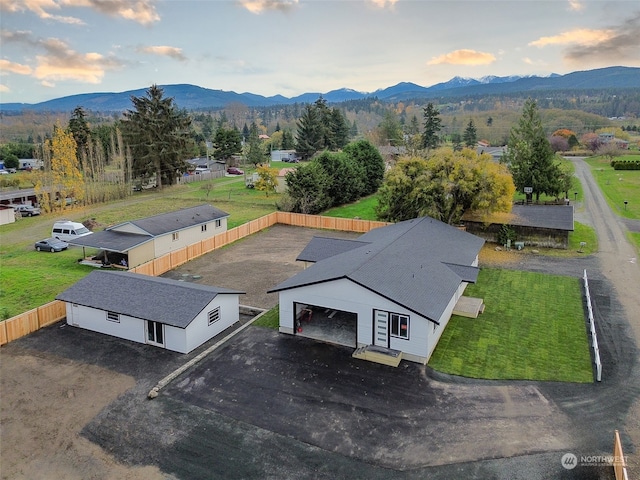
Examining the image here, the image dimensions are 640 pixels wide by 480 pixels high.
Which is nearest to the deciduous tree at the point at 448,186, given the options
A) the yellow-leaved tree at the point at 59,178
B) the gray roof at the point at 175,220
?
the gray roof at the point at 175,220

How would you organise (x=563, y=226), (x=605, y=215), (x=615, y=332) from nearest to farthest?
(x=615, y=332) < (x=563, y=226) < (x=605, y=215)

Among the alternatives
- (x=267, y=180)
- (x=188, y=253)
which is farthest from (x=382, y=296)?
(x=267, y=180)

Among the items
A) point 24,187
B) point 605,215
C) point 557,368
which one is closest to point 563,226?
point 605,215

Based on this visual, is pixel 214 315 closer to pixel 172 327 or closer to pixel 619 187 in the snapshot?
pixel 172 327

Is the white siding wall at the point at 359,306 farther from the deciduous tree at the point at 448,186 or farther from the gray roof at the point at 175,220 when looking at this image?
the deciduous tree at the point at 448,186

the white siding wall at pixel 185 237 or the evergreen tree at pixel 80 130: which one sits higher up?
the evergreen tree at pixel 80 130

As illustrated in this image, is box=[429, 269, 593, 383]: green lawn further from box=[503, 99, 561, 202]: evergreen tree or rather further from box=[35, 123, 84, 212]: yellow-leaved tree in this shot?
box=[35, 123, 84, 212]: yellow-leaved tree

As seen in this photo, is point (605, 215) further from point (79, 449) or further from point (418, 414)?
point (79, 449)

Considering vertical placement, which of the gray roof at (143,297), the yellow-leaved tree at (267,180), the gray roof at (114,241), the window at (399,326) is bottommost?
the window at (399,326)
